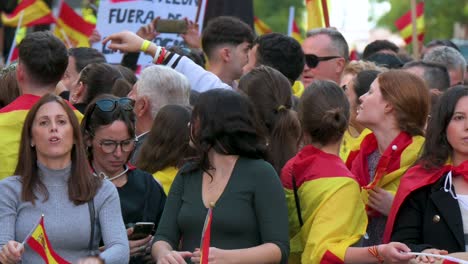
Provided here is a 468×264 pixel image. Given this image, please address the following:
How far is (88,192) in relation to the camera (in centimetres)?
602

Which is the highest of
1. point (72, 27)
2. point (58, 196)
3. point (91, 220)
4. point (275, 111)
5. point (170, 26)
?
point (170, 26)

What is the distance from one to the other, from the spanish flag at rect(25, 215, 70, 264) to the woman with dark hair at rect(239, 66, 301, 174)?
154cm

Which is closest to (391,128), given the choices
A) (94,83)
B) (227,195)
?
(227,195)

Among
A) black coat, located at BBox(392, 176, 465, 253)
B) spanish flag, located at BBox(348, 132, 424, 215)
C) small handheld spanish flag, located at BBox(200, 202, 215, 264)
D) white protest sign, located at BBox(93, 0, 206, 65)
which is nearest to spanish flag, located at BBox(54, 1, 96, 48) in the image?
white protest sign, located at BBox(93, 0, 206, 65)

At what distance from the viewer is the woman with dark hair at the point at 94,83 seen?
8484 millimetres

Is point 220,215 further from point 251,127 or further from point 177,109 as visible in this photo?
point 177,109

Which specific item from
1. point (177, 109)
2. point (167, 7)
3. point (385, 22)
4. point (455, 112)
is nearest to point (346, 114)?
point (455, 112)

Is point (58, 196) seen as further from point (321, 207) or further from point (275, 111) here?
point (275, 111)

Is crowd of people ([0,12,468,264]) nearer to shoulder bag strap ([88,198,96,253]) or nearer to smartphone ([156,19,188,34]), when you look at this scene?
shoulder bag strap ([88,198,96,253])

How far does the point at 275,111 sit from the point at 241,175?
1034 mm

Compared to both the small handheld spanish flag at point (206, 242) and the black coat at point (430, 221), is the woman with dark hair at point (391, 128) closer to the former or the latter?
the black coat at point (430, 221)

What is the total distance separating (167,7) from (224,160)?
5.64m

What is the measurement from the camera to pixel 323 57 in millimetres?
10391

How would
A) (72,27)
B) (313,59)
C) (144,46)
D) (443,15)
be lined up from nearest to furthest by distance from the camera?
1. (144,46)
2. (313,59)
3. (72,27)
4. (443,15)
